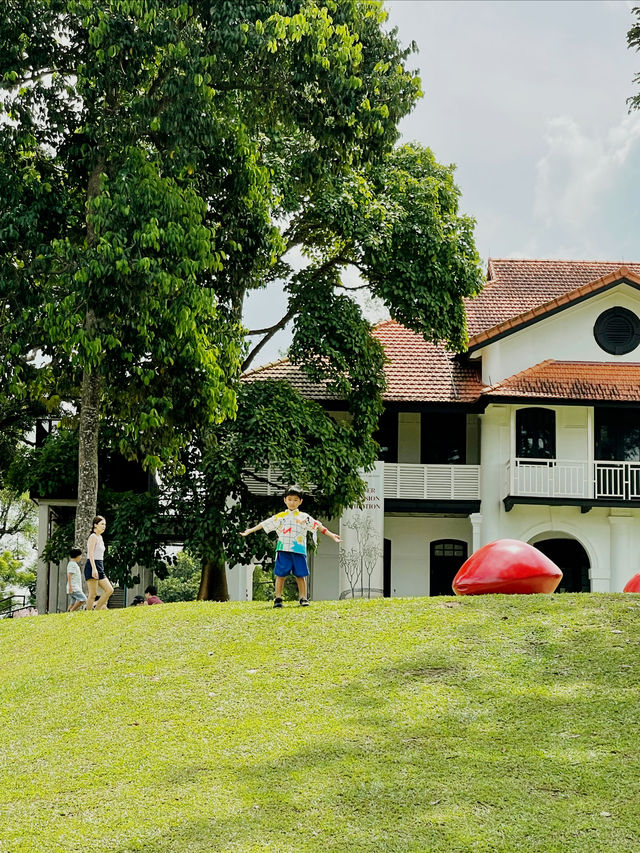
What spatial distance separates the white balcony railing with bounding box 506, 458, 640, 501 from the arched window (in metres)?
0.98

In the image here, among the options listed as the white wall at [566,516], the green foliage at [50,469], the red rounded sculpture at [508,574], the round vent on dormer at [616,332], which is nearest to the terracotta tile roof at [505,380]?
the round vent on dormer at [616,332]

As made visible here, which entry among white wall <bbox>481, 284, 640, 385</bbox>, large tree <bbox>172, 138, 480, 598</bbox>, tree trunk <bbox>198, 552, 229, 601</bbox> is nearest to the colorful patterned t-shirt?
large tree <bbox>172, 138, 480, 598</bbox>

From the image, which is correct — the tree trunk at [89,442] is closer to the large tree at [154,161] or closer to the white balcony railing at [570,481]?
the large tree at [154,161]

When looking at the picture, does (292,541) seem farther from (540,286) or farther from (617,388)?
(540,286)

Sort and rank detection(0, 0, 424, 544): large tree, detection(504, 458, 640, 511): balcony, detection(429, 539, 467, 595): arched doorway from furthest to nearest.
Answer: detection(429, 539, 467, 595): arched doorway
detection(504, 458, 640, 511): balcony
detection(0, 0, 424, 544): large tree

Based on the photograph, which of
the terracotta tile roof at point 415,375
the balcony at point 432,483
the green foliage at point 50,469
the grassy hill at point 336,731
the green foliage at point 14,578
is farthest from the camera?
the green foliage at point 14,578

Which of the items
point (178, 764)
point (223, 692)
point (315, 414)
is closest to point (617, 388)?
point (315, 414)

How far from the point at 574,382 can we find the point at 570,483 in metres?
2.69

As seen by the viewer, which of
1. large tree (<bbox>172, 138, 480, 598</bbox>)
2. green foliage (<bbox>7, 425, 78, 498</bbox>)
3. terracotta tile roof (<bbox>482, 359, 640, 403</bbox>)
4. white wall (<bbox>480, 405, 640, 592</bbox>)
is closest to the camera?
large tree (<bbox>172, 138, 480, 598</bbox>)

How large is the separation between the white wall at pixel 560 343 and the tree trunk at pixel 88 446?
13.2 meters

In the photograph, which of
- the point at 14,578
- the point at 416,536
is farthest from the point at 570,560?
the point at 14,578

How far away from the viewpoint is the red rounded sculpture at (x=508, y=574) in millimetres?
16016

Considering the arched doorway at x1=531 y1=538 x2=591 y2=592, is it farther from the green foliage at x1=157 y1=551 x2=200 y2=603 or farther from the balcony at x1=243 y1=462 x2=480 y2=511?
the green foliage at x1=157 y1=551 x2=200 y2=603

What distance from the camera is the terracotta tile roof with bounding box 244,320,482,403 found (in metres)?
30.3
